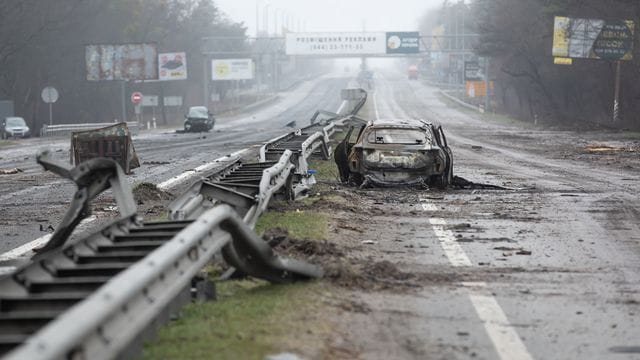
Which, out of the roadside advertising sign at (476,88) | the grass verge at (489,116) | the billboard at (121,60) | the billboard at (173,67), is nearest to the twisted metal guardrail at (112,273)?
the grass verge at (489,116)

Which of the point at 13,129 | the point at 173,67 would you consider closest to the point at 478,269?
the point at 13,129

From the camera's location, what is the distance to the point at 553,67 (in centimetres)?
7775

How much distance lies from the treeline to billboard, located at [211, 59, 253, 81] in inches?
172

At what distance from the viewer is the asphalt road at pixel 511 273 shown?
6.96m

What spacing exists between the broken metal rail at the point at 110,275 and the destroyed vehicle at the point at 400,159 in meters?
10.1

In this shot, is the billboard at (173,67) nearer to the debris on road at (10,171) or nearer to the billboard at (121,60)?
the billboard at (121,60)

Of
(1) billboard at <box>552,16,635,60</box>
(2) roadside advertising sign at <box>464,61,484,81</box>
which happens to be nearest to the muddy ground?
(1) billboard at <box>552,16,635,60</box>

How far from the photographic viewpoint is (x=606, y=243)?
11.9 meters

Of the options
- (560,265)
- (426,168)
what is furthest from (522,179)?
(560,265)

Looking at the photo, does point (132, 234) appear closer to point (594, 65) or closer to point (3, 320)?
point (3, 320)

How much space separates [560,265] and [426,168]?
8726 mm

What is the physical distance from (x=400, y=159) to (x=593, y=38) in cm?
4292

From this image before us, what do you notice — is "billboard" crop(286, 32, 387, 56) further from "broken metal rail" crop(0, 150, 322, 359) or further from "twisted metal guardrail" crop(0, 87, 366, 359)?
"broken metal rail" crop(0, 150, 322, 359)

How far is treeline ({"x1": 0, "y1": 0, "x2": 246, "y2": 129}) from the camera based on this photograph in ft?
251
